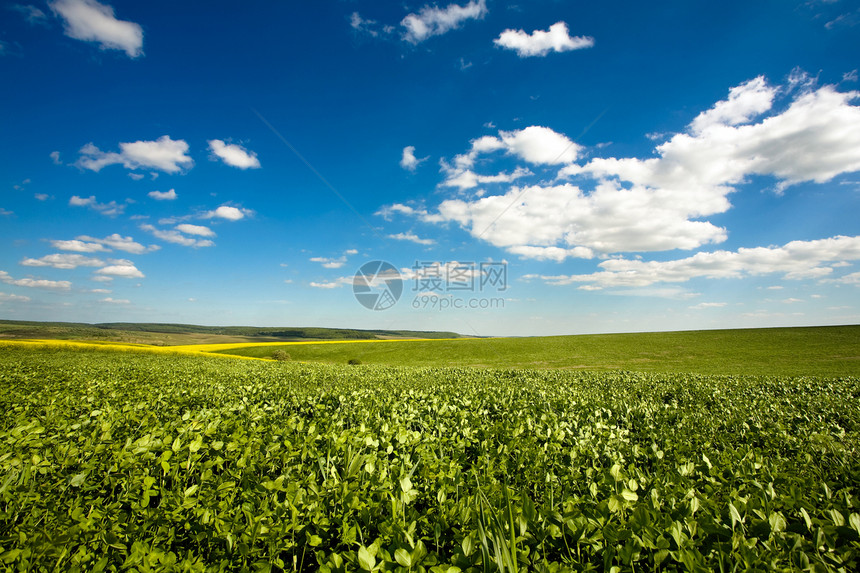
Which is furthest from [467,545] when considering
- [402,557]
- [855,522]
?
[855,522]

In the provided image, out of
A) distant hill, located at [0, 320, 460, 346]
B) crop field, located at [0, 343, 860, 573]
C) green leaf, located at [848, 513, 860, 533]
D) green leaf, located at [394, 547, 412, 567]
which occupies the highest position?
green leaf, located at [848, 513, 860, 533]

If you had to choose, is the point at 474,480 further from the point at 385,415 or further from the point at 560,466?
the point at 385,415

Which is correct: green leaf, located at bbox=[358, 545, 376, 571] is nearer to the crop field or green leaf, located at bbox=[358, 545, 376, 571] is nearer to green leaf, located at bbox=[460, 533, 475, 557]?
the crop field

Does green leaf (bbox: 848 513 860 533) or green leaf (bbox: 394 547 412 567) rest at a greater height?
green leaf (bbox: 848 513 860 533)

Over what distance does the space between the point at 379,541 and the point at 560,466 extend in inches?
87.2

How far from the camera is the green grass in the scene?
3703cm

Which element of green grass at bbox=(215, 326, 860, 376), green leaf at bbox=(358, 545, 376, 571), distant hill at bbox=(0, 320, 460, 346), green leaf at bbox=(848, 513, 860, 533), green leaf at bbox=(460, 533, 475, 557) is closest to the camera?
green leaf at bbox=(358, 545, 376, 571)

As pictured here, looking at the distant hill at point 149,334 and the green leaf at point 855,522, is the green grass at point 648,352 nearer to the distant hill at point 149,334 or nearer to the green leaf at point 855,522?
the distant hill at point 149,334

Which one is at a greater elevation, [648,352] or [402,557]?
[402,557]

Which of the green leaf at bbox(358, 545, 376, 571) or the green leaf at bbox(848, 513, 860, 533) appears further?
the green leaf at bbox(848, 513, 860, 533)

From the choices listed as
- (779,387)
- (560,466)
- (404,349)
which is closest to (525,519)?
(560,466)

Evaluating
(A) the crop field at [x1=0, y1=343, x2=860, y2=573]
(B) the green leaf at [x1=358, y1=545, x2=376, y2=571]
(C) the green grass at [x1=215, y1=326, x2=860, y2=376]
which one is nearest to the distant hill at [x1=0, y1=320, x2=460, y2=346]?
(C) the green grass at [x1=215, y1=326, x2=860, y2=376]

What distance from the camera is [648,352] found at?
157 ft

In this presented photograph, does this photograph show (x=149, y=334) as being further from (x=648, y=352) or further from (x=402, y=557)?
(x=402, y=557)
